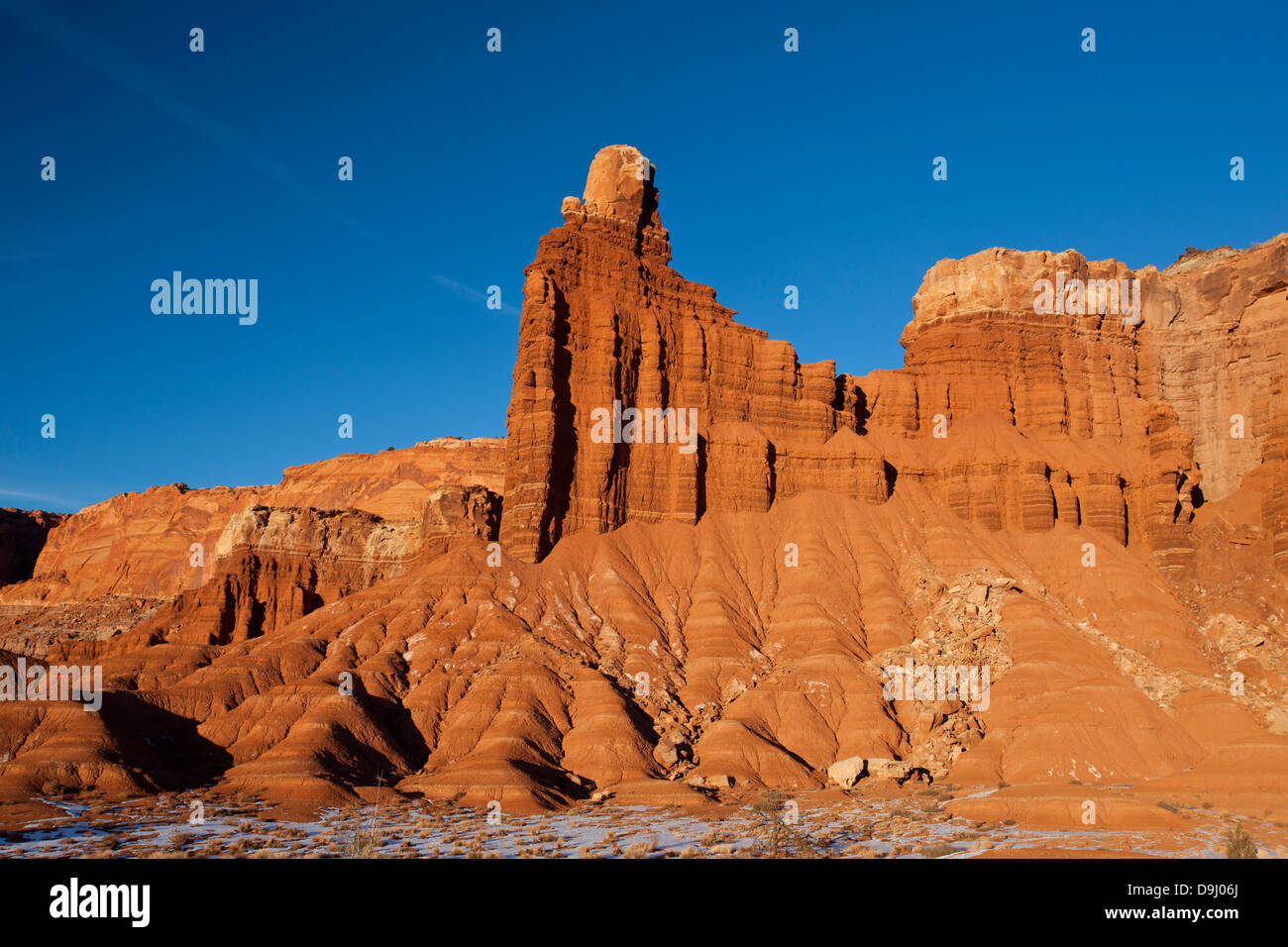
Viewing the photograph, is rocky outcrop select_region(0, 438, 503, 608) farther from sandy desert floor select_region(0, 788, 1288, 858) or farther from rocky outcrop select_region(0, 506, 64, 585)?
sandy desert floor select_region(0, 788, 1288, 858)

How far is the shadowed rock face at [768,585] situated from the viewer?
5222 cm

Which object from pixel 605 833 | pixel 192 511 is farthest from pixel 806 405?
pixel 192 511

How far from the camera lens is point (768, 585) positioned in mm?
75938

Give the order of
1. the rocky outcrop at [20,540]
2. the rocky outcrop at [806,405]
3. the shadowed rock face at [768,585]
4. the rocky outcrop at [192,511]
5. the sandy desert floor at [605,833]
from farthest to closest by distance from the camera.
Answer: the rocky outcrop at [20,540], the rocky outcrop at [192,511], the rocky outcrop at [806,405], the shadowed rock face at [768,585], the sandy desert floor at [605,833]

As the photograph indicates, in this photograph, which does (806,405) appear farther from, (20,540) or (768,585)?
(20,540)

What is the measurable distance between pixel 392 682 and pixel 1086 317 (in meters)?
78.1

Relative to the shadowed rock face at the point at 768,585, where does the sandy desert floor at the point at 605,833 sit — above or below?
below

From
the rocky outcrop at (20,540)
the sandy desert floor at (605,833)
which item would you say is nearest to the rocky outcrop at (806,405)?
the sandy desert floor at (605,833)

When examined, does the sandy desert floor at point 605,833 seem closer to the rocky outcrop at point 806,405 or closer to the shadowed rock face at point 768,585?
the shadowed rock face at point 768,585

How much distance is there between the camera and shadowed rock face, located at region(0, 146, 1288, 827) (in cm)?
5222

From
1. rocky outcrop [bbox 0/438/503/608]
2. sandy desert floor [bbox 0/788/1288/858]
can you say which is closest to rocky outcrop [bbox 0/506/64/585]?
rocky outcrop [bbox 0/438/503/608]
